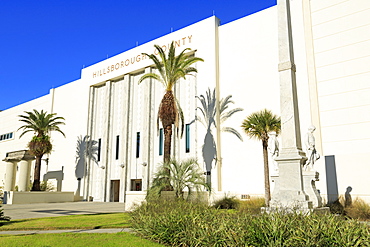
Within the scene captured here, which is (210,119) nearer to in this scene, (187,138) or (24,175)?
(187,138)

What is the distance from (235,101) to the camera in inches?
1022

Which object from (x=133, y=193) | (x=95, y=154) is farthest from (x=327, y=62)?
(x=95, y=154)

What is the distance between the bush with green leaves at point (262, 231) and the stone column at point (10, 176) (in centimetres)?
3847

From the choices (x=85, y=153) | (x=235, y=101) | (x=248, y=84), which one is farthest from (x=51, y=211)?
(x=248, y=84)

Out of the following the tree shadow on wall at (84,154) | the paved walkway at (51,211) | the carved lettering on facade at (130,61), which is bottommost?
the paved walkway at (51,211)

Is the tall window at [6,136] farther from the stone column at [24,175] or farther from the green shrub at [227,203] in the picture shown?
the green shrub at [227,203]

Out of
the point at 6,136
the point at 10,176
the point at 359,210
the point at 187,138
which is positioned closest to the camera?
the point at 359,210

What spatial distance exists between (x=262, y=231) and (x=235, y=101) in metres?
19.4

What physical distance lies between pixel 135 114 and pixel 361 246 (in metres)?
28.7

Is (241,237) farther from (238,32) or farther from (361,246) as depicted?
(238,32)

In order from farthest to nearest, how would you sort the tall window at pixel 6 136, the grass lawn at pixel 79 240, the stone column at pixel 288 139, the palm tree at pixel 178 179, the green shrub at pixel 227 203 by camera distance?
the tall window at pixel 6 136 → the green shrub at pixel 227 203 → the palm tree at pixel 178 179 → the stone column at pixel 288 139 → the grass lawn at pixel 79 240

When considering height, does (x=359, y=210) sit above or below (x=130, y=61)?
below

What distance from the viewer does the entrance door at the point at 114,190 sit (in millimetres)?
34066

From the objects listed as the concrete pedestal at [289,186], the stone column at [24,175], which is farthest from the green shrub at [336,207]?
the stone column at [24,175]
